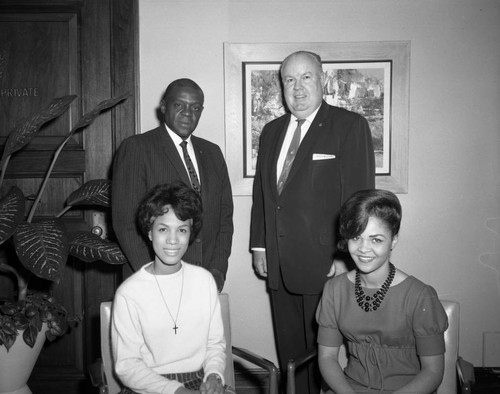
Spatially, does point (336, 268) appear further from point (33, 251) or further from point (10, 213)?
point (10, 213)

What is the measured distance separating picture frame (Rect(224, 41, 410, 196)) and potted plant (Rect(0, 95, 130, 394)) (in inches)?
32.3

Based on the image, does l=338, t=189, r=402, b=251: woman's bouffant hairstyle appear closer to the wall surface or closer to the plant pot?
the wall surface

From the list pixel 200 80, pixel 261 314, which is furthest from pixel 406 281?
pixel 200 80

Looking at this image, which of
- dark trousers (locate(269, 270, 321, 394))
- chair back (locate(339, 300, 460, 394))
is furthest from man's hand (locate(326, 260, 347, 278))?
chair back (locate(339, 300, 460, 394))

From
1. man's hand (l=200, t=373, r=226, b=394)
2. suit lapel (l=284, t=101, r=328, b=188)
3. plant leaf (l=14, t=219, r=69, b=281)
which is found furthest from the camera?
suit lapel (l=284, t=101, r=328, b=188)

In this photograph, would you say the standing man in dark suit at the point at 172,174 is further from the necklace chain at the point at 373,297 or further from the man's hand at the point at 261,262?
the necklace chain at the point at 373,297

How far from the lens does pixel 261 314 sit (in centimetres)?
322

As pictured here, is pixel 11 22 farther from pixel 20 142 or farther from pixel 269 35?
pixel 269 35

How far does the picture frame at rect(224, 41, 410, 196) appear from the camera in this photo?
3.08 meters

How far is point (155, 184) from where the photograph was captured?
237cm

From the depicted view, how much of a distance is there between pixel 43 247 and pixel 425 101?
2.32 meters

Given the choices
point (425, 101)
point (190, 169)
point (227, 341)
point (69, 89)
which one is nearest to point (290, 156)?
point (190, 169)

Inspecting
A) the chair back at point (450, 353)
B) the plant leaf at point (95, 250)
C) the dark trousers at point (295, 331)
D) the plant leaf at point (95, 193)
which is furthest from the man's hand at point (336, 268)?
the plant leaf at point (95, 193)

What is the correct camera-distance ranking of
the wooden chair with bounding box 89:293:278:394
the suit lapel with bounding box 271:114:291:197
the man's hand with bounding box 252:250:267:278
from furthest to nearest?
the man's hand with bounding box 252:250:267:278 → the suit lapel with bounding box 271:114:291:197 → the wooden chair with bounding box 89:293:278:394
